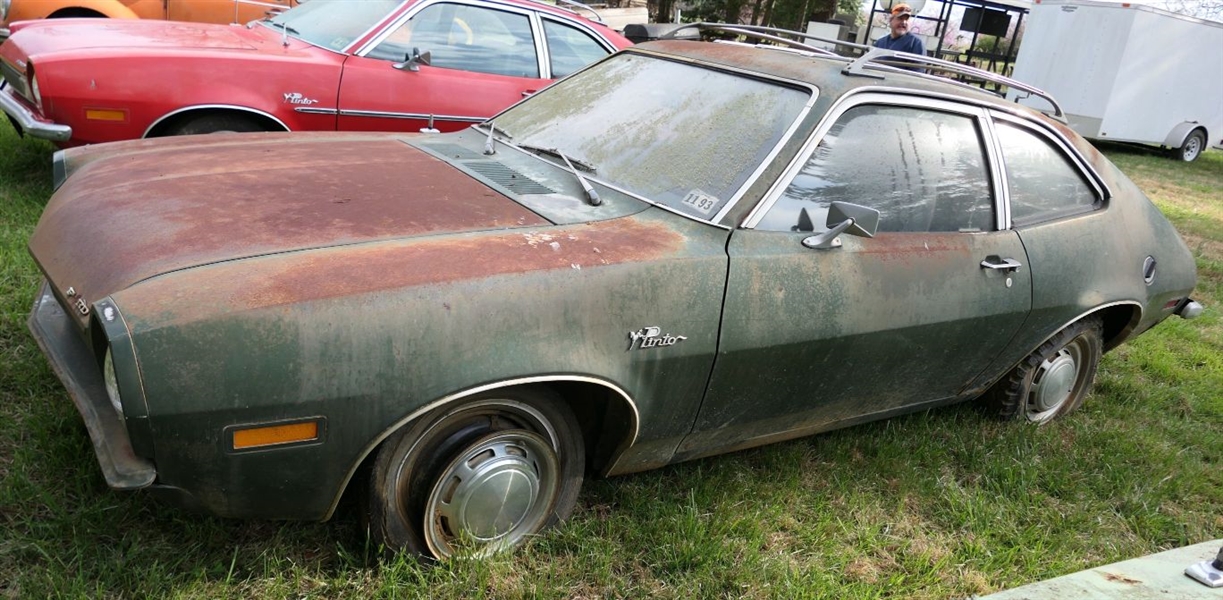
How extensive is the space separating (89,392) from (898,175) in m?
2.59

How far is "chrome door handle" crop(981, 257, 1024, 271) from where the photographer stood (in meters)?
3.15

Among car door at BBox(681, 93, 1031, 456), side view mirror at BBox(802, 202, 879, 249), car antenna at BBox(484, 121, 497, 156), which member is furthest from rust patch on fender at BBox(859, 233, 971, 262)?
car antenna at BBox(484, 121, 497, 156)

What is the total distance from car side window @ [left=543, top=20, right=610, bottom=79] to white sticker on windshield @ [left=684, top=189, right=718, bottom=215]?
3.31 m

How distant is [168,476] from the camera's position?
6.54 ft

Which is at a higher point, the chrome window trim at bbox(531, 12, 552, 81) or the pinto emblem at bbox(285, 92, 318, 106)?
the chrome window trim at bbox(531, 12, 552, 81)

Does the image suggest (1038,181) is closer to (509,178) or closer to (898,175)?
(898,175)

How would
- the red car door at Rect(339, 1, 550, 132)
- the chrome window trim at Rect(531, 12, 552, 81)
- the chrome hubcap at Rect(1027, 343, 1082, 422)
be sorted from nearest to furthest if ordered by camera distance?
the chrome hubcap at Rect(1027, 343, 1082, 422)
the red car door at Rect(339, 1, 550, 132)
the chrome window trim at Rect(531, 12, 552, 81)

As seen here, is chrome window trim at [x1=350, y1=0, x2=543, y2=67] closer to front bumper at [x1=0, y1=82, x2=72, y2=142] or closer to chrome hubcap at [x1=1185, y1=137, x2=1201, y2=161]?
front bumper at [x1=0, y1=82, x2=72, y2=142]

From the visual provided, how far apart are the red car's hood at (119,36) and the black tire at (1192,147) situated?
16036 millimetres

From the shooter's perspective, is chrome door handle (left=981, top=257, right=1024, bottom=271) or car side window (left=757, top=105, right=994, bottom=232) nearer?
car side window (left=757, top=105, right=994, bottom=232)

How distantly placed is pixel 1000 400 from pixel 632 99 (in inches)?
82.1

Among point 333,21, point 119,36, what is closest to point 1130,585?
point 333,21

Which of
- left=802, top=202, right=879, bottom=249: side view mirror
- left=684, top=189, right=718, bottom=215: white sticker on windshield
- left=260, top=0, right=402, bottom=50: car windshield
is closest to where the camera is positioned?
left=802, top=202, right=879, bottom=249: side view mirror

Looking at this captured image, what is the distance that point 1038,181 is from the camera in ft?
11.5
